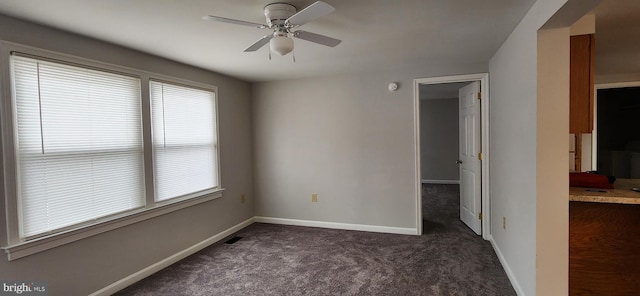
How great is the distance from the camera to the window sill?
1.98 meters

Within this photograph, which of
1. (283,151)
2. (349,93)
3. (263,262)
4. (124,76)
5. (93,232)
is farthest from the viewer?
(283,151)

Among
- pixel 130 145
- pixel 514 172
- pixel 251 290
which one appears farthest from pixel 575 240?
pixel 130 145

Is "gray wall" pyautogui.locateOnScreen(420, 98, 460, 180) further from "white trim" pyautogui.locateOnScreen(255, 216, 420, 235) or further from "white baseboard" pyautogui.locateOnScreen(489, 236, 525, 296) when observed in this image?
"white baseboard" pyautogui.locateOnScreen(489, 236, 525, 296)

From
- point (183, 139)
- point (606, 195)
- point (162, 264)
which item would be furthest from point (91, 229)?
point (606, 195)

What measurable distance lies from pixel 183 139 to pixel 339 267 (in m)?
2.19

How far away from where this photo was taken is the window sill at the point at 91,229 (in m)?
1.98

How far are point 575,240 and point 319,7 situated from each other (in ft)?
7.59

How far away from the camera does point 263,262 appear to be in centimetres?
307

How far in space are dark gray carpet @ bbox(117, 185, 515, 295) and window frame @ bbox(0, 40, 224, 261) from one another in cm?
62

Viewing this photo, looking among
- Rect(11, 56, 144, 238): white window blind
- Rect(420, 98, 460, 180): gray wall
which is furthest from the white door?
Rect(11, 56, 144, 238): white window blind

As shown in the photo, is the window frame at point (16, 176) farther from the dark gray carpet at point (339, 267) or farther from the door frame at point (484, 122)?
the door frame at point (484, 122)

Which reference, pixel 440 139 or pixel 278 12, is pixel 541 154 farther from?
pixel 440 139

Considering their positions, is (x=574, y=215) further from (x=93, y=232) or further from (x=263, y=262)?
(x=93, y=232)

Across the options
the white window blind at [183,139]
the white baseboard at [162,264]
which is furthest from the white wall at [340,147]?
the white window blind at [183,139]
